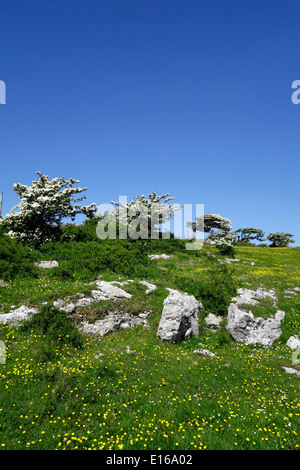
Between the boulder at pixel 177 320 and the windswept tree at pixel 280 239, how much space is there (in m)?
66.0

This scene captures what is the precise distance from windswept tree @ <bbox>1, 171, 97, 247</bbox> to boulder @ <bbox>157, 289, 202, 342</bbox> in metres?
16.3

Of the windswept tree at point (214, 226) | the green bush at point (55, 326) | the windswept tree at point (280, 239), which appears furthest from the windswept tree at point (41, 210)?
the windswept tree at point (280, 239)

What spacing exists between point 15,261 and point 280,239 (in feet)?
233

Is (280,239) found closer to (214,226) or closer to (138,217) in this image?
(214,226)

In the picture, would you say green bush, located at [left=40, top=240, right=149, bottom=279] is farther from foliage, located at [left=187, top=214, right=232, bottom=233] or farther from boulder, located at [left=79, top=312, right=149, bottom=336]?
foliage, located at [left=187, top=214, right=232, bottom=233]

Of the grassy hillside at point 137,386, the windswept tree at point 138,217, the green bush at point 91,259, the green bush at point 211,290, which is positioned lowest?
the grassy hillside at point 137,386

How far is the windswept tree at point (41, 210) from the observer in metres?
24.5

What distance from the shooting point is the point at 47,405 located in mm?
7480

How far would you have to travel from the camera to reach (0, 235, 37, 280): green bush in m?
16.2

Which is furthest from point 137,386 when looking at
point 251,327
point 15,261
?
point 15,261

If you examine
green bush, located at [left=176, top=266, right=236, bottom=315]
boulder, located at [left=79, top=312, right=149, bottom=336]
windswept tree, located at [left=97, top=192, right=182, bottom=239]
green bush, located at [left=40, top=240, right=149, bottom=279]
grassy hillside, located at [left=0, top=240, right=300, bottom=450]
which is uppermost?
windswept tree, located at [left=97, top=192, right=182, bottom=239]

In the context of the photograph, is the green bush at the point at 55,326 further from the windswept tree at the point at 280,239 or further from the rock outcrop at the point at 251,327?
the windswept tree at the point at 280,239

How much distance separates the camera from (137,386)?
348 inches

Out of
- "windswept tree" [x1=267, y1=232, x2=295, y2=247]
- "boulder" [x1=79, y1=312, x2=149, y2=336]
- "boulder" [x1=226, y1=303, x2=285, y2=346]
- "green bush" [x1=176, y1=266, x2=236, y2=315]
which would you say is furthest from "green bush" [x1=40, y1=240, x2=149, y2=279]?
"windswept tree" [x1=267, y1=232, x2=295, y2=247]
